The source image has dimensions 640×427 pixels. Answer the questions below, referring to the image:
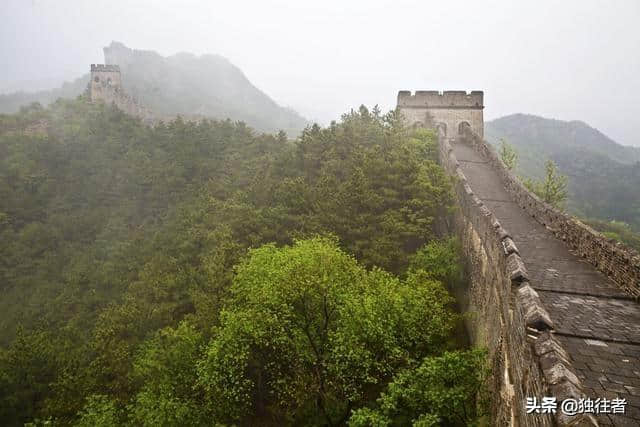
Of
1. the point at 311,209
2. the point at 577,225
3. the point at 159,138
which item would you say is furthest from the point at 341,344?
the point at 159,138

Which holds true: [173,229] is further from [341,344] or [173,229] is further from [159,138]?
[341,344]

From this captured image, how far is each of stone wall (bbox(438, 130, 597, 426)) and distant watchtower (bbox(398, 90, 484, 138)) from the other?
21333 mm

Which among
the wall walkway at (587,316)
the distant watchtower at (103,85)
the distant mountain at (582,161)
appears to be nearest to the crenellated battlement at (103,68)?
the distant watchtower at (103,85)

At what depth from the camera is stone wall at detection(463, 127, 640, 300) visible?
27.9 ft

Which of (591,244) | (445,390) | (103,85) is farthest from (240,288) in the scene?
(103,85)

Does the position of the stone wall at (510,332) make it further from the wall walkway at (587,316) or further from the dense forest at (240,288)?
the dense forest at (240,288)

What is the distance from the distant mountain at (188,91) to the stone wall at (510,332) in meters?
82.6

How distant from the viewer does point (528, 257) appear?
35.1 feet

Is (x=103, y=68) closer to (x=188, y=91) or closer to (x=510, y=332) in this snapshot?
(x=188, y=91)

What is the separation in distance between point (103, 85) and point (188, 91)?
4975 centimetres

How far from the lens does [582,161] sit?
9638cm

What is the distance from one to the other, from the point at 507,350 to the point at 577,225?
5.50 meters

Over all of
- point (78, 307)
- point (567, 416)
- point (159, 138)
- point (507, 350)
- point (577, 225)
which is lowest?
point (78, 307)

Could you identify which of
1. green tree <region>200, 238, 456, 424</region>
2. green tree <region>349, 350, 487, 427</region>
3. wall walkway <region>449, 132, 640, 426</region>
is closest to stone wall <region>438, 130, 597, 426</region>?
wall walkway <region>449, 132, 640, 426</region>
